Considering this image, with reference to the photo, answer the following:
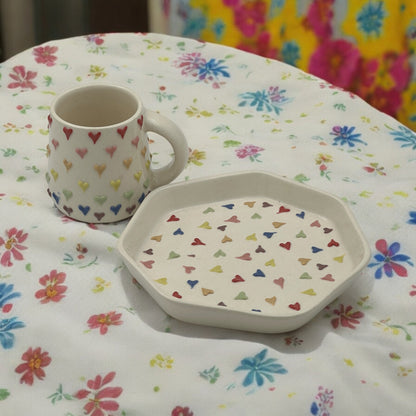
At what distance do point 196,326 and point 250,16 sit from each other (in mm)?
727

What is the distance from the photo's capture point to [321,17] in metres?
1.17

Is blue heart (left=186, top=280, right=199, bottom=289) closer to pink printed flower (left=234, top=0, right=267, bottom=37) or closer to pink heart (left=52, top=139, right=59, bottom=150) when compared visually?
pink heart (left=52, top=139, right=59, bottom=150)

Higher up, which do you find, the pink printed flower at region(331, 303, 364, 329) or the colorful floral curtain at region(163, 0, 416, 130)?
the colorful floral curtain at region(163, 0, 416, 130)

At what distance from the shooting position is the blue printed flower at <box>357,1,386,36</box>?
1.12 meters

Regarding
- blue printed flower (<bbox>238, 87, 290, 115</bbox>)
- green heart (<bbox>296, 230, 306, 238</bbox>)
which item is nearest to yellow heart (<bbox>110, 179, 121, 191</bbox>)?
green heart (<bbox>296, 230, 306, 238</bbox>)

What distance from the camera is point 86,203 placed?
29.9 inches

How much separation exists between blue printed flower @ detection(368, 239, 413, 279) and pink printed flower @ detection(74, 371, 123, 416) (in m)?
0.30

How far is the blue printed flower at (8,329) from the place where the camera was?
65 cm

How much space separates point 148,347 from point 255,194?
0.25 meters

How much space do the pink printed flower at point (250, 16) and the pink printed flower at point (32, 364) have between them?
0.78 meters

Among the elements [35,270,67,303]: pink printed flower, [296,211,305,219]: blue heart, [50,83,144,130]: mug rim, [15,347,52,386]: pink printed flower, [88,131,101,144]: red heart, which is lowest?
[15,347,52,386]: pink printed flower

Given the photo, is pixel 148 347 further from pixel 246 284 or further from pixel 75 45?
pixel 75 45

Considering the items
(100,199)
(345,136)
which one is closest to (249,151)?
(345,136)

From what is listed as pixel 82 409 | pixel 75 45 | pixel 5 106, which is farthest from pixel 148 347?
pixel 75 45
